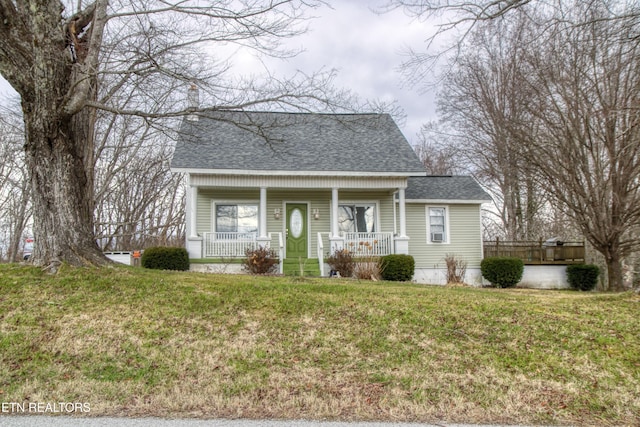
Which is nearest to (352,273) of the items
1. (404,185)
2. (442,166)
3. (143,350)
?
(404,185)

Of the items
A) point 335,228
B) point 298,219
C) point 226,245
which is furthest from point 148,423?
point 298,219

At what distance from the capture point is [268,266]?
1273 centimetres

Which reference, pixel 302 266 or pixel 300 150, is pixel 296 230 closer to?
pixel 302 266

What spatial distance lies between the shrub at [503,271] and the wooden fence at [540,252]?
151 cm

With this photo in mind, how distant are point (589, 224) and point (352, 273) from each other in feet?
25.9

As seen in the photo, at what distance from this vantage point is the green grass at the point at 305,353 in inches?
164

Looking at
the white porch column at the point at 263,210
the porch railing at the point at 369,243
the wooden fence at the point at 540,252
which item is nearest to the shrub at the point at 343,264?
the porch railing at the point at 369,243

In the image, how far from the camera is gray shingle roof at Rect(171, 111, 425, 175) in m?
13.6

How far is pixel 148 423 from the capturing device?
148 inches

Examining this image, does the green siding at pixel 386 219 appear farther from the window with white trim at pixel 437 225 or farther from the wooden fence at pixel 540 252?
the wooden fence at pixel 540 252

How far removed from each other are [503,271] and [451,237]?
7.03 feet

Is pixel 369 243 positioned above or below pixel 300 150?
below

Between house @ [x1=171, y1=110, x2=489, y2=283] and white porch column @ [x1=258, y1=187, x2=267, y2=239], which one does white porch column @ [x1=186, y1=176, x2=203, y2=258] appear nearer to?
house @ [x1=171, y1=110, x2=489, y2=283]

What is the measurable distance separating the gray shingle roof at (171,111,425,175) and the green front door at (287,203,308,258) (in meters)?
A: 1.89
